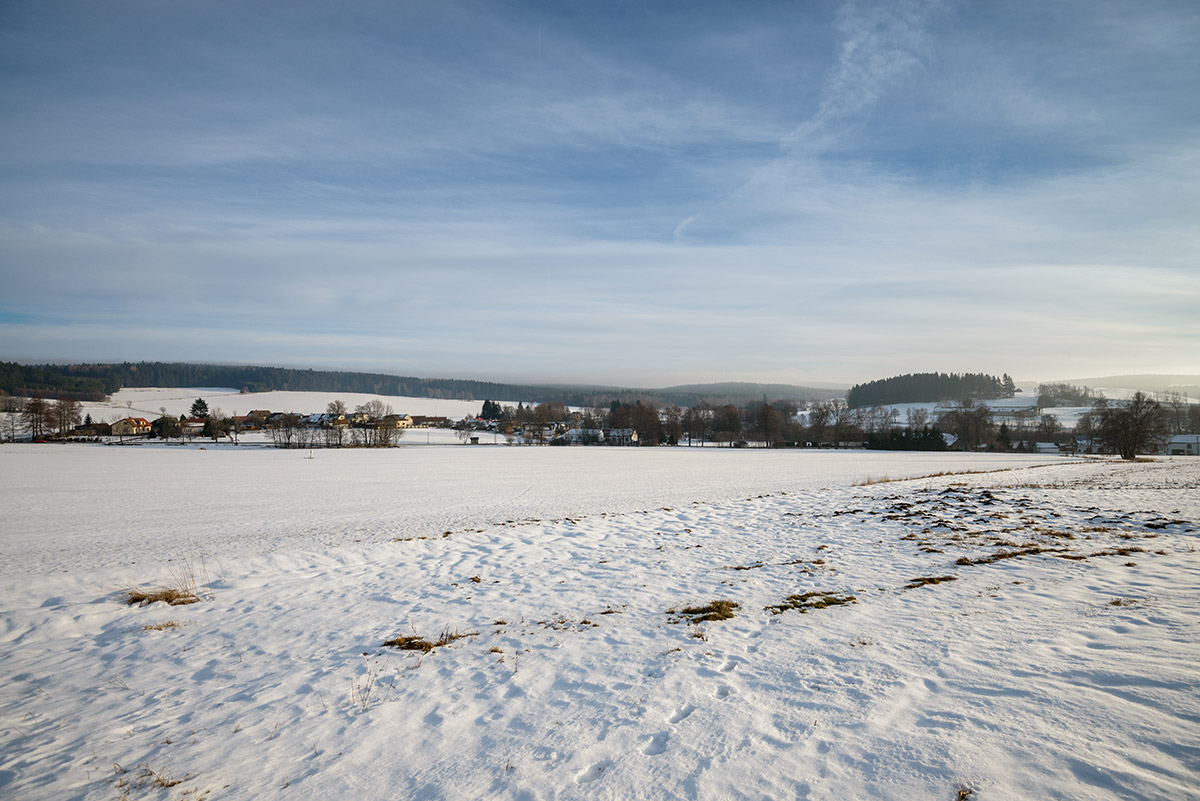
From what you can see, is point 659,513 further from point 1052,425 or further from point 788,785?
point 1052,425

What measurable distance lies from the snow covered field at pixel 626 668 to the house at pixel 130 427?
143 metres

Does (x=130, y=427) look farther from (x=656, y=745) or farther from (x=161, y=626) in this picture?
(x=656, y=745)

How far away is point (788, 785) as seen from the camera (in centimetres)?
400

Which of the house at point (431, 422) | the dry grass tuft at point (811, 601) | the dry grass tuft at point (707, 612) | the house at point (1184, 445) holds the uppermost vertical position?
the dry grass tuft at point (811, 601)

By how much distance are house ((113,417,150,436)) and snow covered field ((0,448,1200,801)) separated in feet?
468

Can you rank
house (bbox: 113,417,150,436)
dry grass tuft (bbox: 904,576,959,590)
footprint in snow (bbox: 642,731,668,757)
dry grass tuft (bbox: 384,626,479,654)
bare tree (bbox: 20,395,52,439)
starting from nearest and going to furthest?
1. footprint in snow (bbox: 642,731,668,757)
2. dry grass tuft (bbox: 384,626,479,654)
3. dry grass tuft (bbox: 904,576,959,590)
4. bare tree (bbox: 20,395,52,439)
5. house (bbox: 113,417,150,436)

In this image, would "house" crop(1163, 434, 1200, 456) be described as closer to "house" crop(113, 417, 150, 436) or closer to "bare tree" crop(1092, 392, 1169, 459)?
"bare tree" crop(1092, 392, 1169, 459)

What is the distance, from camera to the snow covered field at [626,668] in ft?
13.8

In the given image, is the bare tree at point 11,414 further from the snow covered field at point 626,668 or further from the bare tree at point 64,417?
the snow covered field at point 626,668

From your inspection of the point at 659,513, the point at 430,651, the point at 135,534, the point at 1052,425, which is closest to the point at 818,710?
the point at 430,651

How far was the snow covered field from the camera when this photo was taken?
4.21m

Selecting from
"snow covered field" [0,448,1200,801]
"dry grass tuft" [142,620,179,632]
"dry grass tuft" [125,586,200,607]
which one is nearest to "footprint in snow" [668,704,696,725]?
"snow covered field" [0,448,1200,801]

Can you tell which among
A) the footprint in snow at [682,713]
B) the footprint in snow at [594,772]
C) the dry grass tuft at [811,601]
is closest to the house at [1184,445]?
the dry grass tuft at [811,601]

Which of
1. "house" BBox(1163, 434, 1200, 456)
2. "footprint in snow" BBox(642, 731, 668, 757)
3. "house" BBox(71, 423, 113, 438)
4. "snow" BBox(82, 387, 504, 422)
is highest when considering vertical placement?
"snow" BBox(82, 387, 504, 422)
